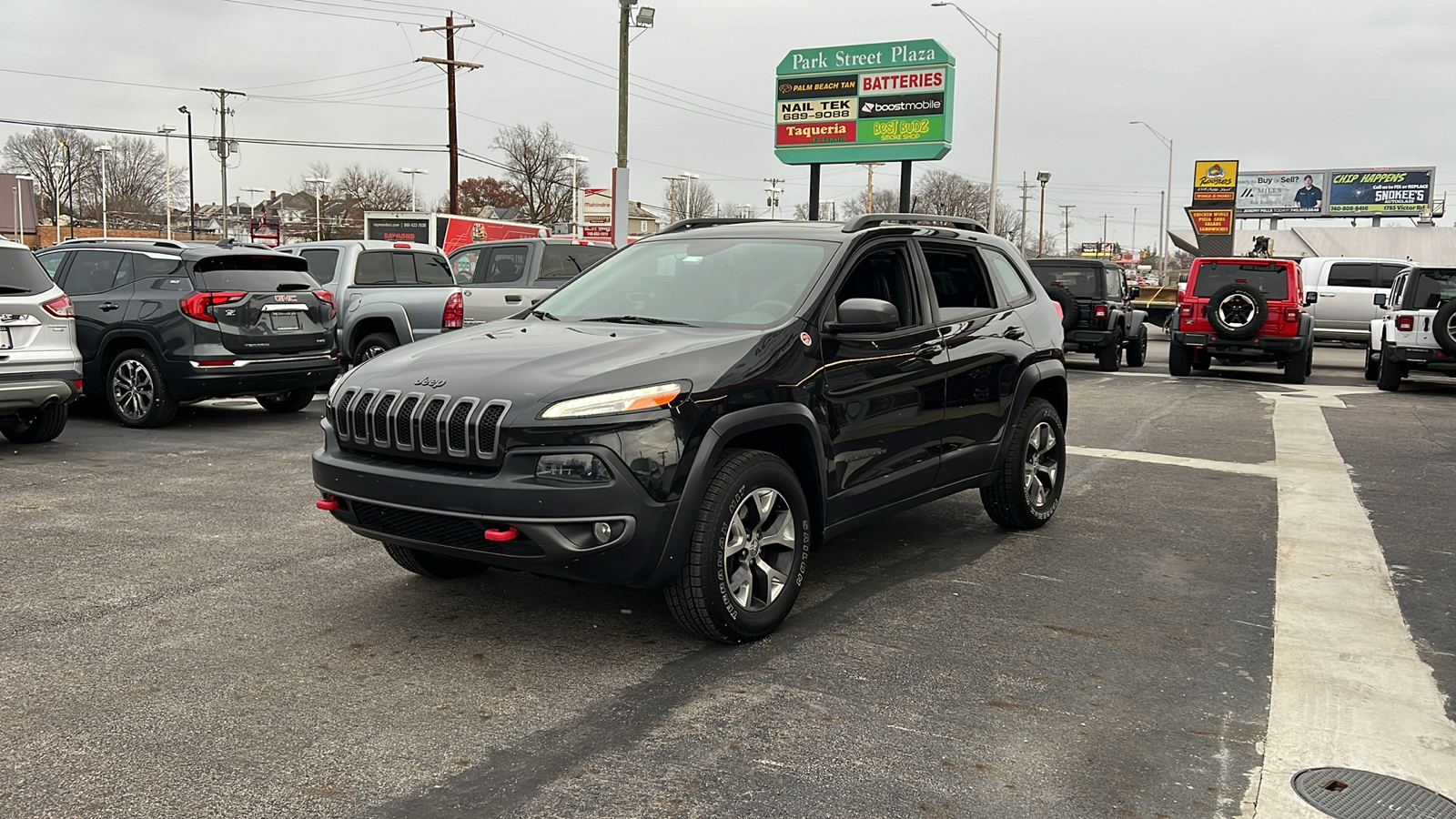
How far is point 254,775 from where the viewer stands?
339 centimetres

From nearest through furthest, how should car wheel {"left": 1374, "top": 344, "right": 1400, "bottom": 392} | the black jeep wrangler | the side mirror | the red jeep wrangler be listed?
the side mirror < car wheel {"left": 1374, "top": 344, "right": 1400, "bottom": 392} < the red jeep wrangler < the black jeep wrangler

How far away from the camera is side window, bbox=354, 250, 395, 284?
13867 mm

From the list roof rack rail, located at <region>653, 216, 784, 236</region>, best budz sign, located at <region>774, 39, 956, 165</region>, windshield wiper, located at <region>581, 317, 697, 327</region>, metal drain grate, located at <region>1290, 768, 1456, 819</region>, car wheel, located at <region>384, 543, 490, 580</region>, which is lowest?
metal drain grate, located at <region>1290, 768, 1456, 819</region>

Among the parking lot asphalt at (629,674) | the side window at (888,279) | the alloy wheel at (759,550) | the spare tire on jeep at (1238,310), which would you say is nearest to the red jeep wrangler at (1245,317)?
the spare tire on jeep at (1238,310)

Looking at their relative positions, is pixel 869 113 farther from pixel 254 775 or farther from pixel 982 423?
pixel 254 775

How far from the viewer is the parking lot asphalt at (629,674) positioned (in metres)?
3.38

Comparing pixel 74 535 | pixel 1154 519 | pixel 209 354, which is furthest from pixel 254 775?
pixel 209 354

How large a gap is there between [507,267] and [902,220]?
9.48m

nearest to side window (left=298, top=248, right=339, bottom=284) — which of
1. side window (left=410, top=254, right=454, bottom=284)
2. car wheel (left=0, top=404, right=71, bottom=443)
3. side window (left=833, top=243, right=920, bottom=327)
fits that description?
side window (left=410, top=254, right=454, bottom=284)

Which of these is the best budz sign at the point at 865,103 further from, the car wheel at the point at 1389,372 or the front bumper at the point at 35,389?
the front bumper at the point at 35,389

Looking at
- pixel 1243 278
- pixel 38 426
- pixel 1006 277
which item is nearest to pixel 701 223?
pixel 1006 277

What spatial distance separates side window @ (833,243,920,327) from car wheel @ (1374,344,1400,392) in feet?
43.0

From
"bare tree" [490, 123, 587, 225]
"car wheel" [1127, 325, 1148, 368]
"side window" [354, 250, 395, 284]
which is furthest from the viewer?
"bare tree" [490, 123, 587, 225]

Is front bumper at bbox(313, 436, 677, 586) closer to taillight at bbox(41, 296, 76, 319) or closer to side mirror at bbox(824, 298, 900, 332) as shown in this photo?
side mirror at bbox(824, 298, 900, 332)
